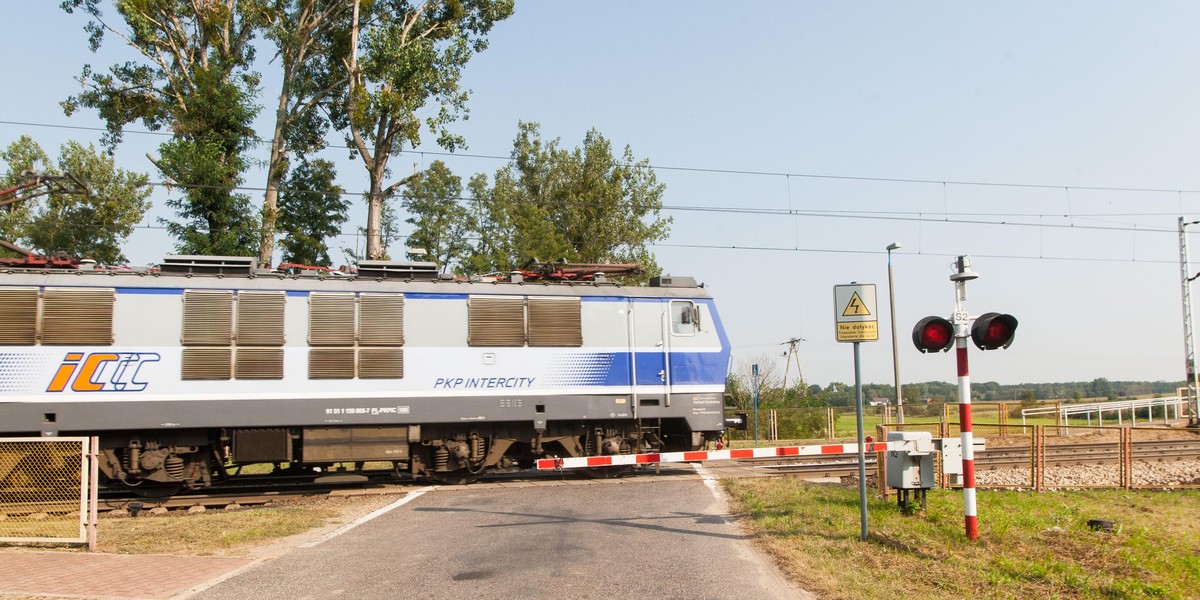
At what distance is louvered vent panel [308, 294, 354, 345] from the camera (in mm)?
15047

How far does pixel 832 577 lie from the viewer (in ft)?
26.5

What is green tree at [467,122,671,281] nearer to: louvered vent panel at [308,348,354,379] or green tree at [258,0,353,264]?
green tree at [258,0,353,264]

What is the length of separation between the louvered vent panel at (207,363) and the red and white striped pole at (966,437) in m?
11.2

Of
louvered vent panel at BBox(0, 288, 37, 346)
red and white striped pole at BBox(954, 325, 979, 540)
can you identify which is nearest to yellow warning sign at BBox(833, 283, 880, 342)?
red and white striped pole at BBox(954, 325, 979, 540)

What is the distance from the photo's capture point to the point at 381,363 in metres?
15.3

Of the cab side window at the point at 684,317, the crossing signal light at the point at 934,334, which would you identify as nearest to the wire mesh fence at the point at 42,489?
the crossing signal light at the point at 934,334

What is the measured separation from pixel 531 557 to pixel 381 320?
729 centimetres

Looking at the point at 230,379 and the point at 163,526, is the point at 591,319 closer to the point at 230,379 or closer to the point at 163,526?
the point at 230,379

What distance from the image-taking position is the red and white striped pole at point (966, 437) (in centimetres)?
926

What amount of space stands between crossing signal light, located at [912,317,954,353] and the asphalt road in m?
3.00

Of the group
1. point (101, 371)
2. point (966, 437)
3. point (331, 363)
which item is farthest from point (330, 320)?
point (966, 437)

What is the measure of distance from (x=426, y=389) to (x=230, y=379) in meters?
3.22

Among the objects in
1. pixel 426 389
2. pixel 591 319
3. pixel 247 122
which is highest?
pixel 247 122

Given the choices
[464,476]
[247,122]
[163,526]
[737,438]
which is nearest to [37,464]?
[163,526]
